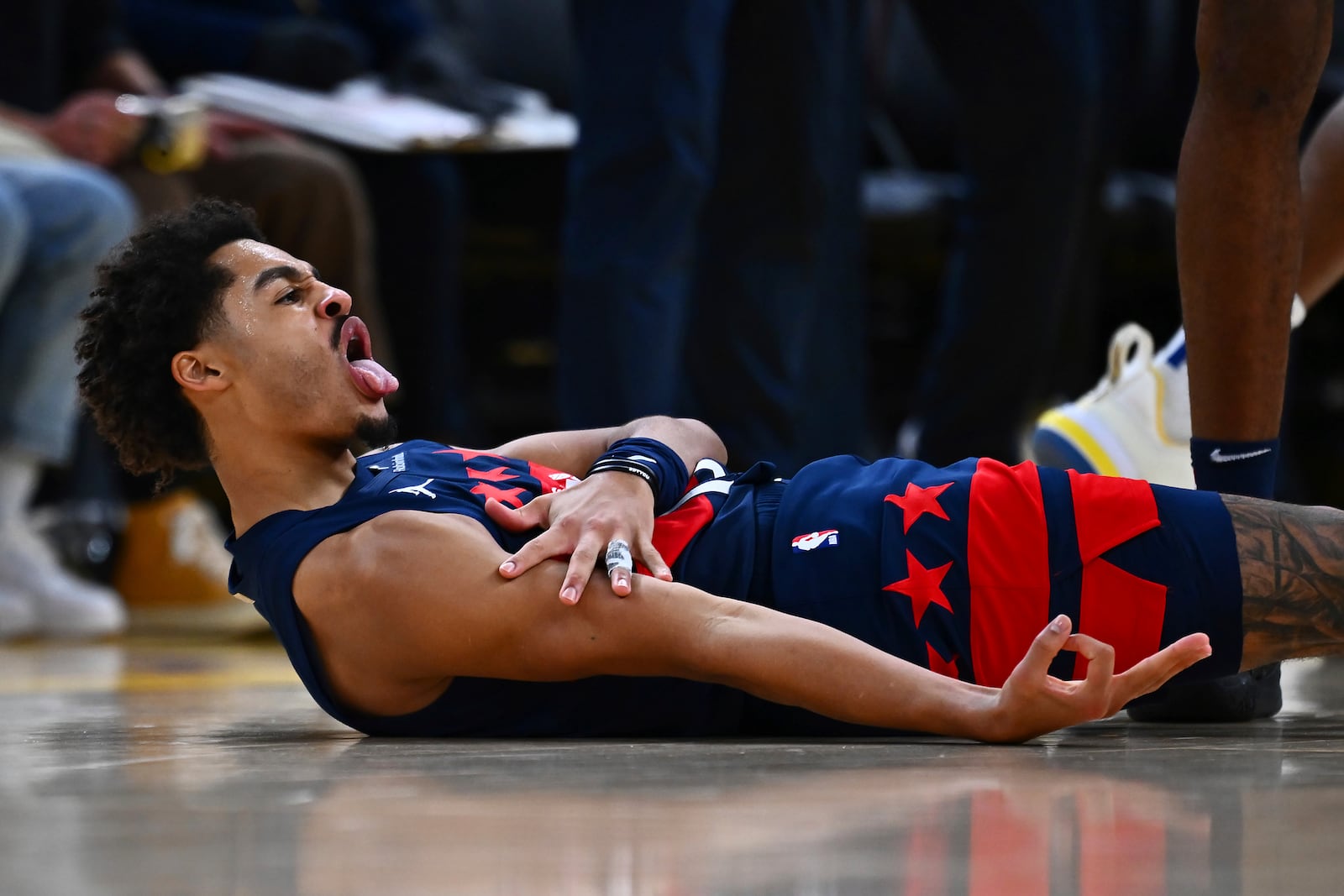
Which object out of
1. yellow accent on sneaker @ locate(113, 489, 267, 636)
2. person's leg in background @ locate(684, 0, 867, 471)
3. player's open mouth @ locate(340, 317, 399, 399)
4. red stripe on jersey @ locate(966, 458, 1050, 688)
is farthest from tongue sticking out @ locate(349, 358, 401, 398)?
yellow accent on sneaker @ locate(113, 489, 267, 636)

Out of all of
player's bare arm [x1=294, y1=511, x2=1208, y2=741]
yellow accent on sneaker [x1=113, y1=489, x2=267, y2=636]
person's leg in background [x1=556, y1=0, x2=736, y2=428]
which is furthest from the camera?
yellow accent on sneaker [x1=113, y1=489, x2=267, y2=636]

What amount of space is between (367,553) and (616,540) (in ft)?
0.86

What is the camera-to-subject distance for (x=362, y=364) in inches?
79.0

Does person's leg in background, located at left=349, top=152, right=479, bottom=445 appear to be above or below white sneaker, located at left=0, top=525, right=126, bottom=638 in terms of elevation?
above

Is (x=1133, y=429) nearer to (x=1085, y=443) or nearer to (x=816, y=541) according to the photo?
(x=1085, y=443)

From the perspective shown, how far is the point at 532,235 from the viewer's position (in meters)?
5.32

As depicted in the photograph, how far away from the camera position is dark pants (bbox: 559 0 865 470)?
10.2ft

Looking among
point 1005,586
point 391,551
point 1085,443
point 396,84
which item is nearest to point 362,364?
point 391,551

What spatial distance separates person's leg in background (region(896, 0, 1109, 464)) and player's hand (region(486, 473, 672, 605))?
2211 mm

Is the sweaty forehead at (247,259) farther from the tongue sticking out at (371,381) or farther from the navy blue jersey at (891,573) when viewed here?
the navy blue jersey at (891,573)

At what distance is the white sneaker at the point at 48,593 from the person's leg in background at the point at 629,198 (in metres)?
1.52

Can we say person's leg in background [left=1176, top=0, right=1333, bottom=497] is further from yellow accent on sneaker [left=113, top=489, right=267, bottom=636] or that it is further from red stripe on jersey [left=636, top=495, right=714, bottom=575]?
yellow accent on sneaker [left=113, top=489, right=267, bottom=636]

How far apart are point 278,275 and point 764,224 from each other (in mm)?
1831

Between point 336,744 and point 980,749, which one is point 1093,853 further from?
point 336,744
